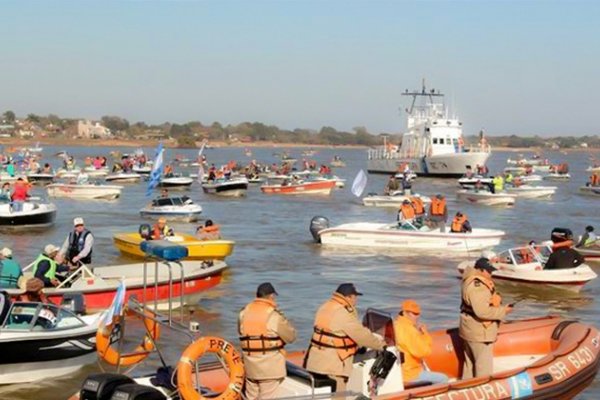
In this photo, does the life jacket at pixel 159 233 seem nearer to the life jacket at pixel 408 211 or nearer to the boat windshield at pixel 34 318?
the life jacket at pixel 408 211

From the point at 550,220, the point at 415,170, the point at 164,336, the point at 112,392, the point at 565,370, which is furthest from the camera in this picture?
the point at 415,170

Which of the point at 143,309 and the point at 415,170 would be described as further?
the point at 415,170

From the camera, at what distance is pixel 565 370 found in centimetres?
1085

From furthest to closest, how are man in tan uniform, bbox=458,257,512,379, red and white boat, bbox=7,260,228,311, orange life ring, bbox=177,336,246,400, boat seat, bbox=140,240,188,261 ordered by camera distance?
red and white boat, bbox=7,260,228,311
man in tan uniform, bbox=458,257,512,379
boat seat, bbox=140,240,188,261
orange life ring, bbox=177,336,246,400

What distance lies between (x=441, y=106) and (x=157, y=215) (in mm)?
44158

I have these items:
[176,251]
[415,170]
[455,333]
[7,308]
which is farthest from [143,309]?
[415,170]

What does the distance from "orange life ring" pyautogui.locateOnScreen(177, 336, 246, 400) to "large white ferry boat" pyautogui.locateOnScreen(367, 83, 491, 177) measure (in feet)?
189

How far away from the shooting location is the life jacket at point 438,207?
82.2 ft

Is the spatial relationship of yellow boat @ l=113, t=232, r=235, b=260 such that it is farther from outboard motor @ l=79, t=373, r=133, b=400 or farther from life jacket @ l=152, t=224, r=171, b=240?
outboard motor @ l=79, t=373, r=133, b=400

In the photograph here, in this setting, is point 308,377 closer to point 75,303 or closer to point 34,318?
point 34,318

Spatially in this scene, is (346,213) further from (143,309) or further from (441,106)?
(441,106)

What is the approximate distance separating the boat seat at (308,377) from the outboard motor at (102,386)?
1.52m

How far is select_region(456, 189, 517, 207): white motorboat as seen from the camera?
4341 centimetres

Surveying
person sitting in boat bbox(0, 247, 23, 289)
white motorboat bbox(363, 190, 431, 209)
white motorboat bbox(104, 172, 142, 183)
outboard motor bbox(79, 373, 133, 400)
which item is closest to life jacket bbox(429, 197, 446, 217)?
person sitting in boat bbox(0, 247, 23, 289)
